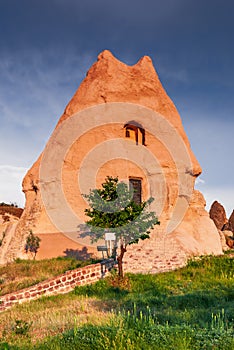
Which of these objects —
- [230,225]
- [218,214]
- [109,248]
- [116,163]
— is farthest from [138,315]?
[218,214]

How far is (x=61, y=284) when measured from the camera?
1145 cm

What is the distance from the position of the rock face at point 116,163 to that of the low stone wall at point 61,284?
14.0 feet

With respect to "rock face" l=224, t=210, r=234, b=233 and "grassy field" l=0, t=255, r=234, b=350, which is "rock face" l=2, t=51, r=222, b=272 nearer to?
"grassy field" l=0, t=255, r=234, b=350

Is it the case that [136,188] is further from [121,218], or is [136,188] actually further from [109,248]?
[121,218]

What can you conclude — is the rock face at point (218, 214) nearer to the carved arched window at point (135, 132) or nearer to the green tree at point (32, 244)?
the carved arched window at point (135, 132)

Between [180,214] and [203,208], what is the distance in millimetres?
2540

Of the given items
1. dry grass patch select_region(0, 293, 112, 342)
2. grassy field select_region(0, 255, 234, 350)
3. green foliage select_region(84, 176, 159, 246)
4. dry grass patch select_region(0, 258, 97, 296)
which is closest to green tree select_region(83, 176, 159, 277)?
green foliage select_region(84, 176, 159, 246)

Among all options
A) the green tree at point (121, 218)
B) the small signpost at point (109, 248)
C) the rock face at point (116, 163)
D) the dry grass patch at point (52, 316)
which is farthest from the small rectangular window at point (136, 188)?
the dry grass patch at point (52, 316)

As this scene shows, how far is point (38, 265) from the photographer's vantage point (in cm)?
1501

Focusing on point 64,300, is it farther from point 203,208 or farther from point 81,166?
point 203,208

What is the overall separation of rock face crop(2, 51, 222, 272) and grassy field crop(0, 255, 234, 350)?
15.5 feet

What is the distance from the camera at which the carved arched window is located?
20797 millimetres

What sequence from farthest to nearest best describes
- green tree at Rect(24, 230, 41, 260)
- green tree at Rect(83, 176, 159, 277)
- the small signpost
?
green tree at Rect(24, 230, 41, 260)
the small signpost
green tree at Rect(83, 176, 159, 277)

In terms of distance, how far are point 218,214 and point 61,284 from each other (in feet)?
124
